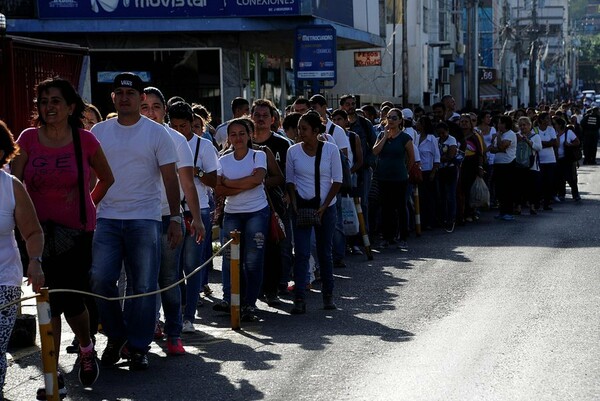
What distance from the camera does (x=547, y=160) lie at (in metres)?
23.6

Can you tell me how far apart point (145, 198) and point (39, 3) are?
58.6 feet

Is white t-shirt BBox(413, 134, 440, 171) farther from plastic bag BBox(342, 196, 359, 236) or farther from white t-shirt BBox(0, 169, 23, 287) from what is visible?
white t-shirt BBox(0, 169, 23, 287)

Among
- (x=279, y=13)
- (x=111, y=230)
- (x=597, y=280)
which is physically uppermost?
(x=279, y=13)

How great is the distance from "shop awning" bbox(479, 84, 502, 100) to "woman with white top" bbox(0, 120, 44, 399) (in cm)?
6418

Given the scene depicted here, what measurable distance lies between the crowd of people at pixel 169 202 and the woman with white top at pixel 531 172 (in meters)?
4.69

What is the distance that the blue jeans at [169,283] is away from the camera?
9.24 meters

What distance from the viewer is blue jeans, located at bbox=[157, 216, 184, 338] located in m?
9.24

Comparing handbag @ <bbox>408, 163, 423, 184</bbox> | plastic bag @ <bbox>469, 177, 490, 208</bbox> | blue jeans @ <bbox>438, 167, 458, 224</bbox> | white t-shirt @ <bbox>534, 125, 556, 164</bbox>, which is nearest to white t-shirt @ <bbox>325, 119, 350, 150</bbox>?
handbag @ <bbox>408, 163, 423, 184</bbox>

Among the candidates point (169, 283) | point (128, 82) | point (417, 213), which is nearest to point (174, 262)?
point (169, 283)

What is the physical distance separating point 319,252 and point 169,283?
2501 mm

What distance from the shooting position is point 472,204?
810 inches

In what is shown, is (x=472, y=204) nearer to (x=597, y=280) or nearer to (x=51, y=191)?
(x=597, y=280)

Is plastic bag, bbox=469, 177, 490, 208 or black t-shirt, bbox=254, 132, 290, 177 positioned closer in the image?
black t-shirt, bbox=254, 132, 290, 177

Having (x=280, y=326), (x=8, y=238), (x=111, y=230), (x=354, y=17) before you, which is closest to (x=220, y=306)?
(x=280, y=326)
